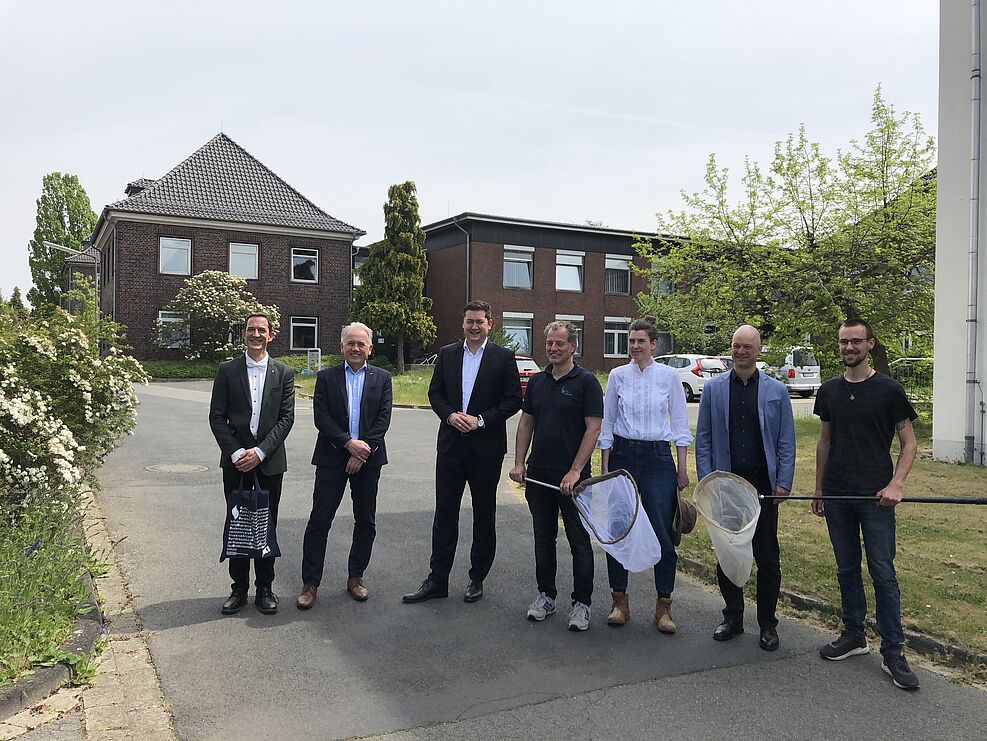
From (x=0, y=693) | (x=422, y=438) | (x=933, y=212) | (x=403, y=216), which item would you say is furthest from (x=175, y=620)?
(x=403, y=216)

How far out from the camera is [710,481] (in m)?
5.29

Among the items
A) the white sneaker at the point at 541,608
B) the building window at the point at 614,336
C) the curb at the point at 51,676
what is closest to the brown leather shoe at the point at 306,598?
the curb at the point at 51,676

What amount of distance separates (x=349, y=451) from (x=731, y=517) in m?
2.68

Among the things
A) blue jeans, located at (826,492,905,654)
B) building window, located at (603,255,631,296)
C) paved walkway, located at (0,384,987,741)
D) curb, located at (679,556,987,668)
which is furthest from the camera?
building window, located at (603,255,631,296)

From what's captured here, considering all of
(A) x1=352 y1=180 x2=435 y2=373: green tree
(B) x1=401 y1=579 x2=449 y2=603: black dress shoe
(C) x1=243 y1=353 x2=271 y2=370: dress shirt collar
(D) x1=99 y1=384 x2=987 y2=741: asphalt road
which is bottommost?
(D) x1=99 y1=384 x2=987 y2=741: asphalt road

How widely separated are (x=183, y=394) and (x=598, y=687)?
24529mm

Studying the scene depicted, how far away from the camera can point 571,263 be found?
42719 mm

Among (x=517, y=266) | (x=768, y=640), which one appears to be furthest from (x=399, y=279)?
(x=768, y=640)

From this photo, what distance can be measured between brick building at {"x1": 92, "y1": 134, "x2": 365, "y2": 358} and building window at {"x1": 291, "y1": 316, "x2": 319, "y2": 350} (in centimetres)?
5

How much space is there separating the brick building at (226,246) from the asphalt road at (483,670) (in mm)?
31912

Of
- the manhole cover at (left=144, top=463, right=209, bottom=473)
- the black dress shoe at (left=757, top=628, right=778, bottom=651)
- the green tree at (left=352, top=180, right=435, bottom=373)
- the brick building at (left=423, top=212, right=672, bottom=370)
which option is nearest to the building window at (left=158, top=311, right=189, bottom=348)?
the green tree at (left=352, top=180, right=435, bottom=373)

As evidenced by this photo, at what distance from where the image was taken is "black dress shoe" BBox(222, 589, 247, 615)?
5.80 metres

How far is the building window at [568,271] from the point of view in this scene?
42281 mm

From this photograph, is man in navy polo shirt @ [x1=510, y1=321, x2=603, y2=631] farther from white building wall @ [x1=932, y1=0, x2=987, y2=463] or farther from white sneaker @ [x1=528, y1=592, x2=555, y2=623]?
white building wall @ [x1=932, y1=0, x2=987, y2=463]
